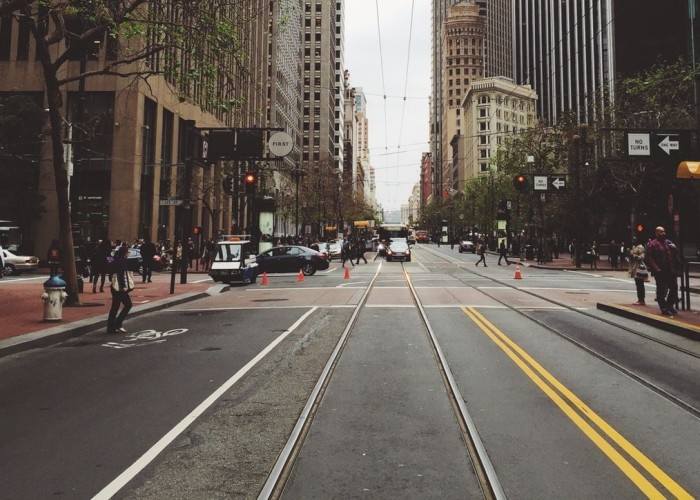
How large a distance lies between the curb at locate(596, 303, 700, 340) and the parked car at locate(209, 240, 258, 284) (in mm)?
15281

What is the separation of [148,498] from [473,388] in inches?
158

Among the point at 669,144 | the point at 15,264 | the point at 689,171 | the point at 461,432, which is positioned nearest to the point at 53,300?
the point at 461,432

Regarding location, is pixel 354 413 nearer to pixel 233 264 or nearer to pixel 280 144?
pixel 280 144

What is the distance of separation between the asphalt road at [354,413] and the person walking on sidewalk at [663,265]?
6.41 ft

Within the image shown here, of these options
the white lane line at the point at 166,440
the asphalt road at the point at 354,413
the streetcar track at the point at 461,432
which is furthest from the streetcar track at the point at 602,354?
the white lane line at the point at 166,440

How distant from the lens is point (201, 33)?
1201 centimetres

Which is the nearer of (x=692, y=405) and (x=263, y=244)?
(x=692, y=405)

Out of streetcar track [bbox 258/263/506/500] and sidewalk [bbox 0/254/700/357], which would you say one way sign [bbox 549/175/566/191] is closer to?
sidewalk [bbox 0/254/700/357]

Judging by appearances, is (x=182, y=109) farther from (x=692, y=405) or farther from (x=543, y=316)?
(x=692, y=405)

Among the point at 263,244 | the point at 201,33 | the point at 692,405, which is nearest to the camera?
the point at 692,405

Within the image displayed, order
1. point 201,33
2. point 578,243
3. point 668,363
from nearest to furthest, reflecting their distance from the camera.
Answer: point 668,363 < point 201,33 < point 578,243

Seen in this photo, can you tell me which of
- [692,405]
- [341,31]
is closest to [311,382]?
[692,405]

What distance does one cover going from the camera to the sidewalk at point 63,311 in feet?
31.6

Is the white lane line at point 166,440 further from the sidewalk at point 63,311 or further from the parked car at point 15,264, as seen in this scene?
the parked car at point 15,264
